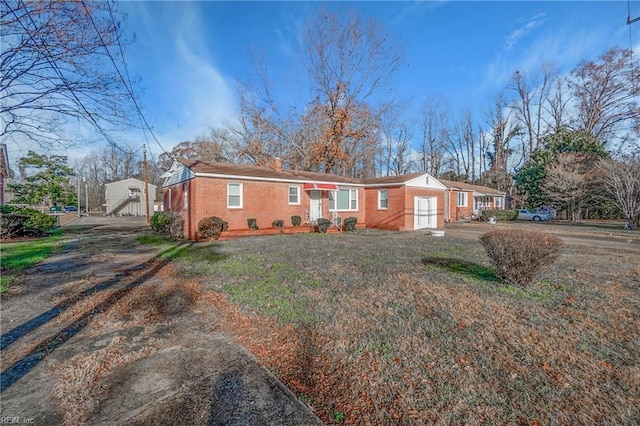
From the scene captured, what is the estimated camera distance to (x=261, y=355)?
10.9ft

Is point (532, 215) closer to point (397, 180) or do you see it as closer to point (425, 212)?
point (425, 212)

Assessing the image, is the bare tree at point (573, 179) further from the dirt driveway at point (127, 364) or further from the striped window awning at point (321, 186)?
the dirt driveway at point (127, 364)

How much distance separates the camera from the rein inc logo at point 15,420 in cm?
224

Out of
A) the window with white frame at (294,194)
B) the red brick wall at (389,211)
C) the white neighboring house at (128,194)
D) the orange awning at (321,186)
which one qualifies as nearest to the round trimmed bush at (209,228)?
the window with white frame at (294,194)

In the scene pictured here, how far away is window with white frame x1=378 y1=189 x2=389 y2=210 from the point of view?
1930 cm

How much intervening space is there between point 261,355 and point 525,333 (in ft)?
11.0

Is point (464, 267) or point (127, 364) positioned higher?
point (464, 267)

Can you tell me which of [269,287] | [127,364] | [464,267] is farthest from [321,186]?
[127,364]

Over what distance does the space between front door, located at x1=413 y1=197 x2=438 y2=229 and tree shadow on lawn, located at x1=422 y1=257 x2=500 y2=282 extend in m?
11.6

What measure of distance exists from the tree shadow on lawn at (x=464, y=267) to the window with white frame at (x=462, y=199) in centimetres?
2315

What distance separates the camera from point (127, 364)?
3090 millimetres

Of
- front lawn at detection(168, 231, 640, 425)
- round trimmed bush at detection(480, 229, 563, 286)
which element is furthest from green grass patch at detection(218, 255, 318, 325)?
round trimmed bush at detection(480, 229, 563, 286)

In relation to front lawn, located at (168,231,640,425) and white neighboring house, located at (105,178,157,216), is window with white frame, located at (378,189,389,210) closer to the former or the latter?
front lawn, located at (168,231,640,425)

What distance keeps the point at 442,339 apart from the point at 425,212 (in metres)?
17.8
